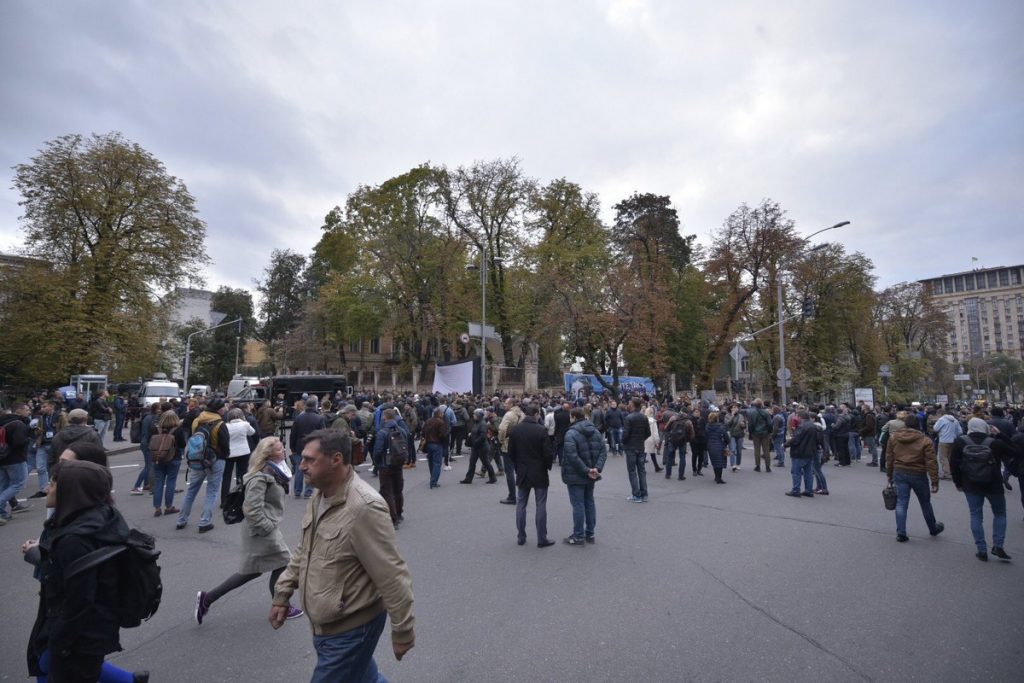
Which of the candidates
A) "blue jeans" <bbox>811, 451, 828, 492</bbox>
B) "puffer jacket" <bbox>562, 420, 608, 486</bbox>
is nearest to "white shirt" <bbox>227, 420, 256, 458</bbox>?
"puffer jacket" <bbox>562, 420, 608, 486</bbox>

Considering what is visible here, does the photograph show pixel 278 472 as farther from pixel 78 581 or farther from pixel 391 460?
pixel 391 460

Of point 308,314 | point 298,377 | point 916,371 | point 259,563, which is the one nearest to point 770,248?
point 916,371

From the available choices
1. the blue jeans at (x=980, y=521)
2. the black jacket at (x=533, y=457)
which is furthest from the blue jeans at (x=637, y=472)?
the blue jeans at (x=980, y=521)

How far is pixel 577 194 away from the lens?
38.8 meters

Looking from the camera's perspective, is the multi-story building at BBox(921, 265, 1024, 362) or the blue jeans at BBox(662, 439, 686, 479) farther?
the multi-story building at BBox(921, 265, 1024, 362)

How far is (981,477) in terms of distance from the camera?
6148 mm

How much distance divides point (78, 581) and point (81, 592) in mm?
64

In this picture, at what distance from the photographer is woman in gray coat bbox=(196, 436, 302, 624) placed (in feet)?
14.8

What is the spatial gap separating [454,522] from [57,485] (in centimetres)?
599

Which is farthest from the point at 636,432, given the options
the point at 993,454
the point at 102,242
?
the point at 102,242

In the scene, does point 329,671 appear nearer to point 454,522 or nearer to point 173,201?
point 454,522

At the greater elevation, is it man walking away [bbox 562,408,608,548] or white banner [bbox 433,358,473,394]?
white banner [bbox 433,358,473,394]

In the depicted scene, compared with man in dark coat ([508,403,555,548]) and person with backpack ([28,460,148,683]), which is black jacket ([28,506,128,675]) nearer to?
person with backpack ([28,460,148,683])

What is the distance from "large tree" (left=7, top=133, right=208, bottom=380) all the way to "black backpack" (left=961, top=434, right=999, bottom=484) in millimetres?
32089
